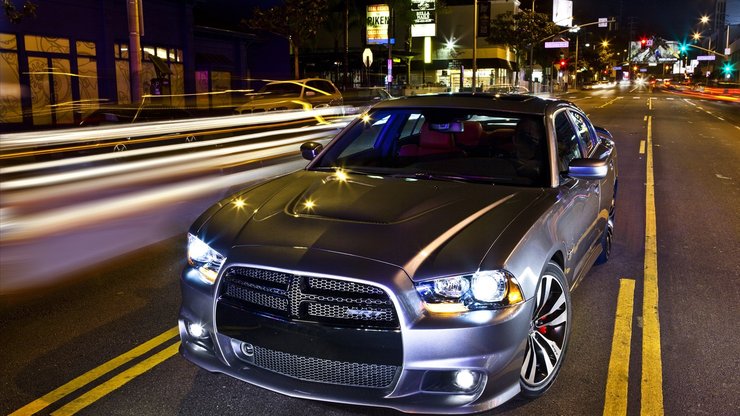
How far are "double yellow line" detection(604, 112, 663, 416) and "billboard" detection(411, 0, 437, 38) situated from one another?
A: 144 ft

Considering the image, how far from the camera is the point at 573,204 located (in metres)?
4.58

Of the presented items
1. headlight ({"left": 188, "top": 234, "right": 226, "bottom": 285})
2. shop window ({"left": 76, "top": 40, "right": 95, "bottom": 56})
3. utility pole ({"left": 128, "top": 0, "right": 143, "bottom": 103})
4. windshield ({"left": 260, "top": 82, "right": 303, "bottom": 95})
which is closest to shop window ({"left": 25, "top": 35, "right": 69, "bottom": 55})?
shop window ({"left": 76, "top": 40, "right": 95, "bottom": 56})

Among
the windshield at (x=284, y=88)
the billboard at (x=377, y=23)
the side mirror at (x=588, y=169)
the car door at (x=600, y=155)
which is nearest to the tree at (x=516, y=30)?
the billboard at (x=377, y=23)

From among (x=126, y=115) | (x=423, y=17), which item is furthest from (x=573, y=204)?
(x=423, y=17)

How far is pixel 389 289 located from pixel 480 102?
2.49 meters

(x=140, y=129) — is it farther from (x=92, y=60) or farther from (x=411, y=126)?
(x=92, y=60)

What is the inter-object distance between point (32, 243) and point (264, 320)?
5490 mm

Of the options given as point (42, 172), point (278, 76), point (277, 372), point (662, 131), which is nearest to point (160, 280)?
point (277, 372)

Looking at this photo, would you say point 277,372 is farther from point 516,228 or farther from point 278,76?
point 278,76

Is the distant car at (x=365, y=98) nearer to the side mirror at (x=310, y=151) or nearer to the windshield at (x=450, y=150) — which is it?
the side mirror at (x=310, y=151)

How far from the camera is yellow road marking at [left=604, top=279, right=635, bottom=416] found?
12.4 feet

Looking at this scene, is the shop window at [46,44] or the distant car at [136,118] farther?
the shop window at [46,44]

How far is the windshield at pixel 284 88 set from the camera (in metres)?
21.7

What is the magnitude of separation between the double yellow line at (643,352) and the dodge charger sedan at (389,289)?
41cm
